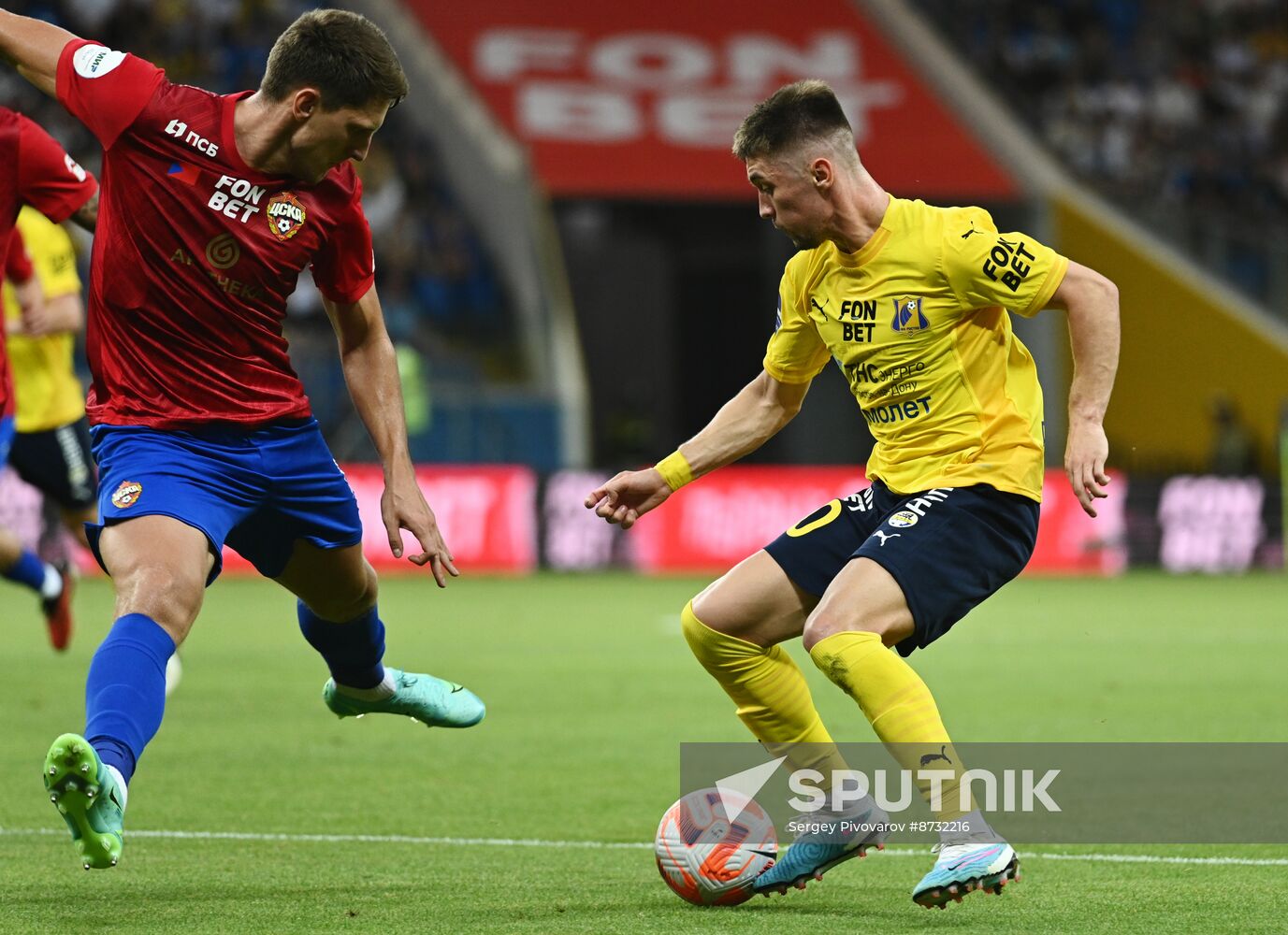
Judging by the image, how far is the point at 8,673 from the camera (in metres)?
11.4

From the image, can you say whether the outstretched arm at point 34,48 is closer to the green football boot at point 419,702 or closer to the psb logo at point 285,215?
the psb logo at point 285,215

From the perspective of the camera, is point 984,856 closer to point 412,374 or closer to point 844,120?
point 844,120

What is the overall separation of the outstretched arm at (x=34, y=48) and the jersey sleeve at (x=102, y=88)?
25 millimetres

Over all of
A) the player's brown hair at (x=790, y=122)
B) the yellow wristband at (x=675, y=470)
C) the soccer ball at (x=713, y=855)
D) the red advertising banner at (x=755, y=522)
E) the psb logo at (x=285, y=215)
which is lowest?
the red advertising banner at (x=755, y=522)

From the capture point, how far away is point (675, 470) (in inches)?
230

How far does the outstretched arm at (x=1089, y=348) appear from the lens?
16.8 ft

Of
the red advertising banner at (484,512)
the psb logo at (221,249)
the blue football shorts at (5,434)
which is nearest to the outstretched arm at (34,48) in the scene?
the psb logo at (221,249)

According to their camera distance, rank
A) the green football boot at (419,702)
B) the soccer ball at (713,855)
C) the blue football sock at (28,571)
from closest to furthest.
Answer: the soccer ball at (713,855), the green football boot at (419,702), the blue football sock at (28,571)

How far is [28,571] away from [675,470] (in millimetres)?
5587

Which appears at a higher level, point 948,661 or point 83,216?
point 83,216

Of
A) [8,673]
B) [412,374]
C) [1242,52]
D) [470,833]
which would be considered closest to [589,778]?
[470,833]

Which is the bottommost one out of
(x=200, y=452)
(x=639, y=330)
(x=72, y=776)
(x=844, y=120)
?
(x=639, y=330)

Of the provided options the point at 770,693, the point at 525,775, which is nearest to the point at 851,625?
the point at 770,693

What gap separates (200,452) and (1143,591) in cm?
1492
